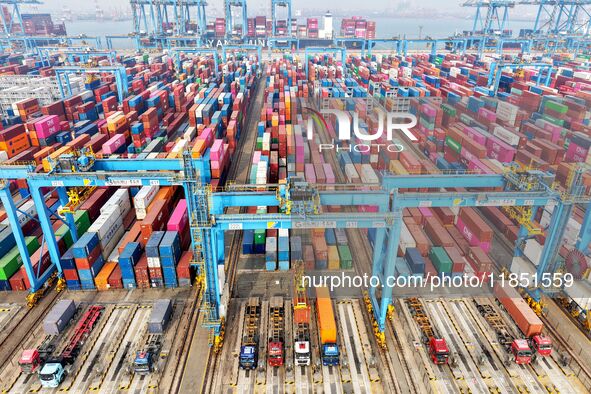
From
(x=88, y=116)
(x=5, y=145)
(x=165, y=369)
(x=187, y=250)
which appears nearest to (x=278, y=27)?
(x=88, y=116)

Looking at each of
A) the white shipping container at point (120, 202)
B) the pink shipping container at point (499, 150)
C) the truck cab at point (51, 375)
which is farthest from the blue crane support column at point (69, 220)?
the pink shipping container at point (499, 150)

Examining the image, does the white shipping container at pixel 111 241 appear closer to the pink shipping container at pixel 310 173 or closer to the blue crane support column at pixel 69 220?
the blue crane support column at pixel 69 220

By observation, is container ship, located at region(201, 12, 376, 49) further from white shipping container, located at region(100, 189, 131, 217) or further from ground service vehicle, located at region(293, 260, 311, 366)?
ground service vehicle, located at region(293, 260, 311, 366)

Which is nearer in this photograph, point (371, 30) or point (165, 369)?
point (165, 369)

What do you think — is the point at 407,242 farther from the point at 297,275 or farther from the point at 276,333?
the point at 276,333

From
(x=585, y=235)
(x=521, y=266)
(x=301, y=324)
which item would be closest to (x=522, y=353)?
(x=521, y=266)

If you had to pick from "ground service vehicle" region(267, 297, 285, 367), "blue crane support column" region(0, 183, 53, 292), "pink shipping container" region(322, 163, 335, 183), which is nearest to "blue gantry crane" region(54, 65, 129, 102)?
"blue crane support column" region(0, 183, 53, 292)

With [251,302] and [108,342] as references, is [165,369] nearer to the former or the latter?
[108,342]

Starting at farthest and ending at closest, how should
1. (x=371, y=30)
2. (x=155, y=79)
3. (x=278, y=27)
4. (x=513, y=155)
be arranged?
(x=278, y=27), (x=371, y=30), (x=155, y=79), (x=513, y=155)
